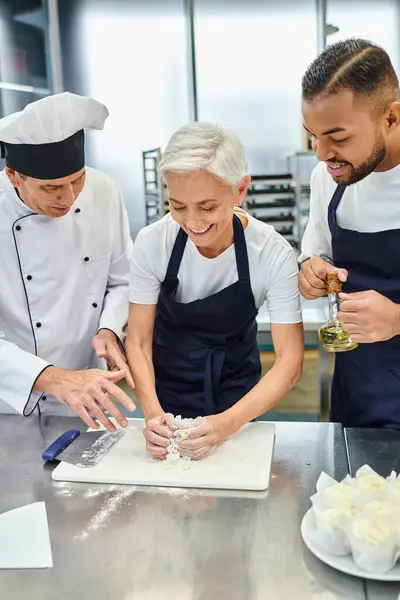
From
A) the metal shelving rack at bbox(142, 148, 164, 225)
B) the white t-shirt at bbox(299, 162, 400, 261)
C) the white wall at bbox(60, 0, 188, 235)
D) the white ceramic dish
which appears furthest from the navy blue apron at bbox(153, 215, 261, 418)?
the white wall at bbox(60, 0, 188, 235)

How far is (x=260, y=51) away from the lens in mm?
4312

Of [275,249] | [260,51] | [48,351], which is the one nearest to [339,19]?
[260,51]

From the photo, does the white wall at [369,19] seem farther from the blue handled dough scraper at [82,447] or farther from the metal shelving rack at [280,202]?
the blue handled dough scraper at [82,447]

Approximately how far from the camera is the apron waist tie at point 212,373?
5.78 ft

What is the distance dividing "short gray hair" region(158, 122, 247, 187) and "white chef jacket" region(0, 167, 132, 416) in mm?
490

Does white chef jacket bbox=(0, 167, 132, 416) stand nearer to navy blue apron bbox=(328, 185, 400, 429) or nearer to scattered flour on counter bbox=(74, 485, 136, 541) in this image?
scattered flour on counter bbox=(74, 485, 136, 541)

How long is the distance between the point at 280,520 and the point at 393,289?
691mm

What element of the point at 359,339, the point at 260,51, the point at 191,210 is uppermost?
the point at 260,51

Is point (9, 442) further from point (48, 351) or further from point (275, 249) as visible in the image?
point (275, 249)

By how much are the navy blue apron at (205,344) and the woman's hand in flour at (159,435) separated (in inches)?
11.4

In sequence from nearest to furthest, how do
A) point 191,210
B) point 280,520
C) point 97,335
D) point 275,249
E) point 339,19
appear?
point 280,520, point 191,210, point 275,249, point 97,335, point 339,19

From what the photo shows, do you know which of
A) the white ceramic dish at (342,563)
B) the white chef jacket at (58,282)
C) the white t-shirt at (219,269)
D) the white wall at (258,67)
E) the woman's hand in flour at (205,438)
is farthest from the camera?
the white wall at (258,67)

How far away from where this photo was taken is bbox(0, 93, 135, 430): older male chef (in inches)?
63.9

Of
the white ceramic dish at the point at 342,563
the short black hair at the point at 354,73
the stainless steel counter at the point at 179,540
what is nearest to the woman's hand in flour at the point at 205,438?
the stainless steel counter at the point at 179,540
